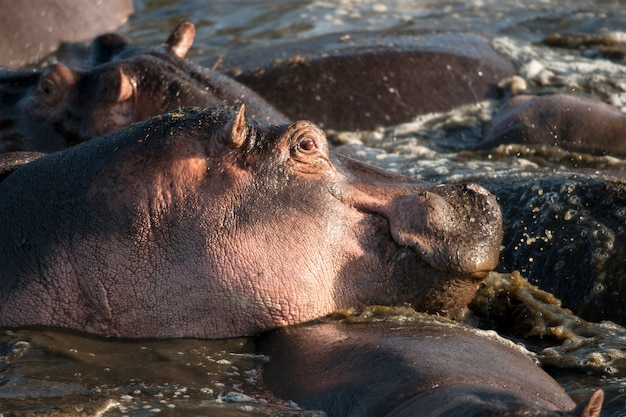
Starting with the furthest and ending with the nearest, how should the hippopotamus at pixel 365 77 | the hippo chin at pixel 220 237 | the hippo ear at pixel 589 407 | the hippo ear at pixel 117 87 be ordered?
the hippopotamus at pixel 365 77, the hippo ear at pixel 117 87, the hippo chin at pixel 220 237, the hippo ear at pixel 589 407

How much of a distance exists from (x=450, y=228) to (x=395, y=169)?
3.13 metres

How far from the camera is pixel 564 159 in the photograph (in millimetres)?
8656

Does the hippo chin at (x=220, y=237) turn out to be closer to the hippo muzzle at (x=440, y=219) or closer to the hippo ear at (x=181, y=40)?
the hippo muzzle at (x=440, y=219)

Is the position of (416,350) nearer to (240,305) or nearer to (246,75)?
(240,305)

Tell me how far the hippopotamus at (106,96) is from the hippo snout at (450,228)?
8.98 feet

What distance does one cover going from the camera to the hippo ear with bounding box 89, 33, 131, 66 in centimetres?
856

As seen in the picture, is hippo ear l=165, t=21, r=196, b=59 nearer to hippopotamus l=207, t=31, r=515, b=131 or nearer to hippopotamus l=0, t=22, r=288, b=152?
hippopotamus l=0, t=22, r=288, b=152

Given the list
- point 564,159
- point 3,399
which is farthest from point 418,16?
point 3,399

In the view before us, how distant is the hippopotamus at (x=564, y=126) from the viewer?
8.84 metres

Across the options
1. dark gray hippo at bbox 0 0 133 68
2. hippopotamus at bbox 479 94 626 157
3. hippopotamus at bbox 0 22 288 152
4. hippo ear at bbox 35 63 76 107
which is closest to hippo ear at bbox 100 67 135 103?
hippopotamus at bbox 0 22 288 152

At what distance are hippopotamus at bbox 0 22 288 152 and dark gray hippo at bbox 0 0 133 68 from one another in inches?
118

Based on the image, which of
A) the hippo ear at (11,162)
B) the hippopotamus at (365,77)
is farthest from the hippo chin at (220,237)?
the hippopotamus at (365,77)

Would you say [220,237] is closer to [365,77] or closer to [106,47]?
[106,47]

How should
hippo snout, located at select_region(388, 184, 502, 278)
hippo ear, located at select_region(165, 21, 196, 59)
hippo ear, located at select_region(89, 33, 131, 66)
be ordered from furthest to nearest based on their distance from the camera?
hippo ear, located at select_region(89, 33, 131, 66)
hippo ear, located at select_region(165, 21, 196, 59)
hippo snout, located at select_region(388, 184, 502, 278)
